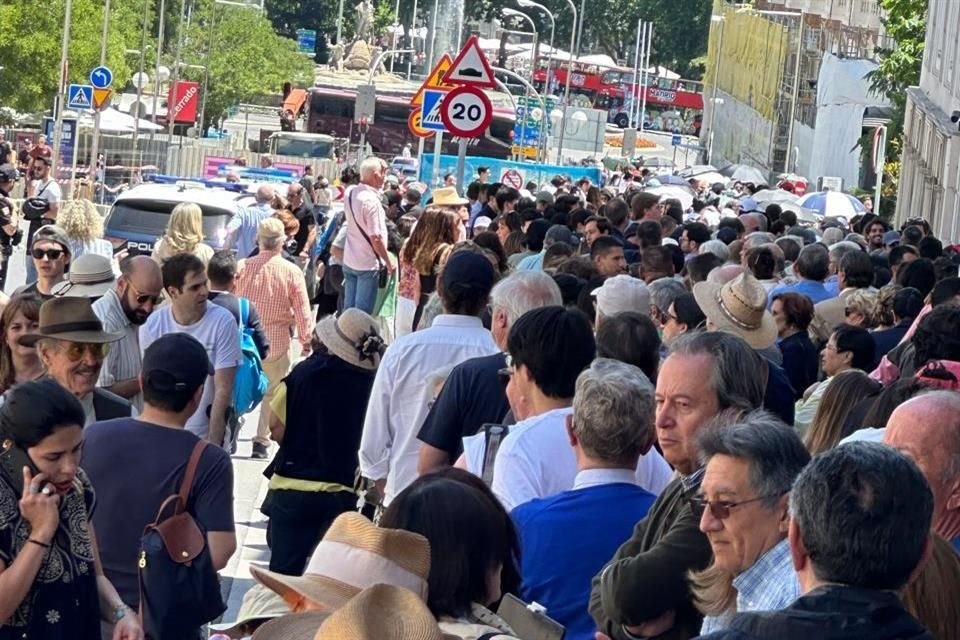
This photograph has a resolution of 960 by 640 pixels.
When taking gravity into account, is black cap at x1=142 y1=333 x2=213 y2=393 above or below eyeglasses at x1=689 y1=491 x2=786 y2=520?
below

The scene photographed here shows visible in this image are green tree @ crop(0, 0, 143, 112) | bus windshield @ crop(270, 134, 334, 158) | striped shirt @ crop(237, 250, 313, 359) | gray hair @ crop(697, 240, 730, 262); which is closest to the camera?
striped shirt @ crop(237, 250, 313, 359)

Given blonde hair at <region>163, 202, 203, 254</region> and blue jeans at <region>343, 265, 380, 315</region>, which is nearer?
blonde hair at <region>163, 202, 203, 254</region>

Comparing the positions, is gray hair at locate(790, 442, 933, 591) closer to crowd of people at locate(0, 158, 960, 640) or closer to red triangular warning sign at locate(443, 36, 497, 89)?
crowd of people at locate(0, 158, 960, 640)

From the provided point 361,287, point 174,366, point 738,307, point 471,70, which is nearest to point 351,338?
point 738,307

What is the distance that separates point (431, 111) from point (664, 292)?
1165 cm

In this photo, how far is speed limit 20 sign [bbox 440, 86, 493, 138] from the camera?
57.8ft

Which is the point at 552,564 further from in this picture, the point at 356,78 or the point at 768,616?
the point at 356,78

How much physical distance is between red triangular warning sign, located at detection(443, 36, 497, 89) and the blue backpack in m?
6.72

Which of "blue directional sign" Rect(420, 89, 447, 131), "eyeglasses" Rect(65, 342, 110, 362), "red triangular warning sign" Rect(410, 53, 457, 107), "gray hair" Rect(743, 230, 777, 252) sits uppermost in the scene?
"red triangular warning sign" Rect(410, 53, 457, 107)

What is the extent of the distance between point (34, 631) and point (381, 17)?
139091 mm

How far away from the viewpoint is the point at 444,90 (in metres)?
20.2

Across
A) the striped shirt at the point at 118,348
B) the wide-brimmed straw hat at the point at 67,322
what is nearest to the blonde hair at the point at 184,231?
the striped shirt at the point at 118,348

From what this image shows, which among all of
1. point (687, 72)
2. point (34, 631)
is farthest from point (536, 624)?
point (687, 72)

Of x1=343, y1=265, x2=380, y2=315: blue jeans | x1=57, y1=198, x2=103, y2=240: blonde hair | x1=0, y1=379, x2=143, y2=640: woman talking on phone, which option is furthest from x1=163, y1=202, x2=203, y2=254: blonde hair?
x1=0, y1=379, x2=143, y2=640: woman talking on phone
